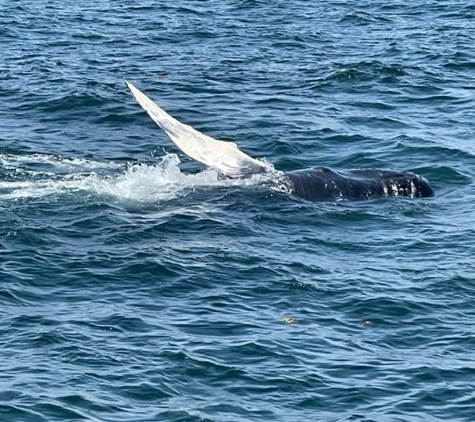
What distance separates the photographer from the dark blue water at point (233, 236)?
1822cm

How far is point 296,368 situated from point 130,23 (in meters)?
25.8

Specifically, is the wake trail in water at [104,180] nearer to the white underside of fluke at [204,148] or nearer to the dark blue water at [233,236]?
the dark blue water at [233,236]

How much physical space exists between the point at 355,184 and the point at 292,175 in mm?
1227

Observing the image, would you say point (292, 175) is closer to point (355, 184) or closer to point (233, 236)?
point (355, 184)

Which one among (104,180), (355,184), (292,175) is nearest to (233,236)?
(292,175)

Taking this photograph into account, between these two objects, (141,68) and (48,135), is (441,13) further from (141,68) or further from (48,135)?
(48,135)

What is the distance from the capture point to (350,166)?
94.7 ft

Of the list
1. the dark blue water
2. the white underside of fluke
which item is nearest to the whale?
the white underside of fluke

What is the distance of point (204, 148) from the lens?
26.4 meters

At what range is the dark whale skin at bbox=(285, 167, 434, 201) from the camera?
2606 centimetres

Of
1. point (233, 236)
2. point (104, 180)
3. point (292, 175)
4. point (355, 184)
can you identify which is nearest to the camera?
point (233, 236)

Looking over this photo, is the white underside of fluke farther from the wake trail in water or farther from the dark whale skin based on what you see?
the dark whale skin

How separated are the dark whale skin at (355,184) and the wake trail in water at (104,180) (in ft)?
2.99

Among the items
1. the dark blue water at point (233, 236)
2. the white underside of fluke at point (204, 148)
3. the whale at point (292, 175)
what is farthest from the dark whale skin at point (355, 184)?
the white underside of fluke at point (204, 148)
